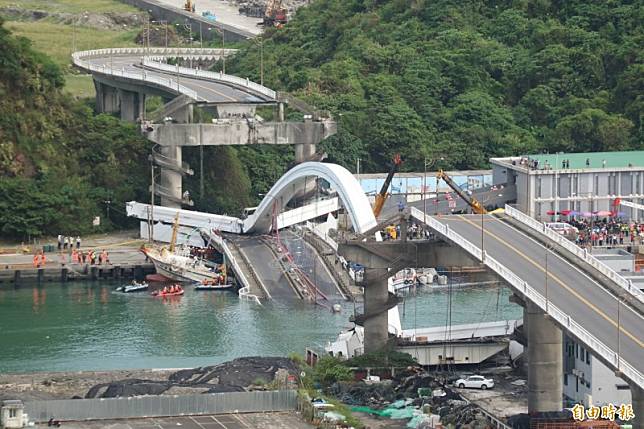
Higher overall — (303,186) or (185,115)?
(185,115)

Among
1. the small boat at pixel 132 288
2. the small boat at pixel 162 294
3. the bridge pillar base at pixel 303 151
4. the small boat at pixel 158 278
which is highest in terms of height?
the bridge pillar base at pixel 303 151

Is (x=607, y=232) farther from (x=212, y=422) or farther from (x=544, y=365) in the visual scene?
(x=212, y=422)

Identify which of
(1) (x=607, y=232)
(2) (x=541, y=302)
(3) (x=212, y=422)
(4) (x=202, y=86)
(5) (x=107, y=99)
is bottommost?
(3) (x=212, y=422)

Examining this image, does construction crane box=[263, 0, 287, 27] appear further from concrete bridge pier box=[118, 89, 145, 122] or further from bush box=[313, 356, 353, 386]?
bush box=[313, 356, 353, 386]

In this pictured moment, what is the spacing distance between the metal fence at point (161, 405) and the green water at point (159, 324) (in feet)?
40.0

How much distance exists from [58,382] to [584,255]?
18951 millimetres

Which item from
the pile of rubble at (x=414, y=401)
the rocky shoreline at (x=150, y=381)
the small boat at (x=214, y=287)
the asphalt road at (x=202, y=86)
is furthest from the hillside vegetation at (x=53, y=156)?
the pile of rubble at (x=414, y=401)

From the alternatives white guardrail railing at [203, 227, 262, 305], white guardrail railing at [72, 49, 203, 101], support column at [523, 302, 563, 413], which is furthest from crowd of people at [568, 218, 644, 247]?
support column at [523, 302, 563, 413]

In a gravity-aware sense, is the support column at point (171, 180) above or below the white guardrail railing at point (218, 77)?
below

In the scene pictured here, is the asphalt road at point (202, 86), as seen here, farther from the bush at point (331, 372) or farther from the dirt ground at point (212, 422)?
the dirt ground at point (212, 422)

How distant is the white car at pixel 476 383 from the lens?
81.8 meters

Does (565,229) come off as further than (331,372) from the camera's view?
Yes

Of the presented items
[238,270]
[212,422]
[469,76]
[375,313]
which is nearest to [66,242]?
[238,270]

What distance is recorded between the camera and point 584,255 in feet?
268
